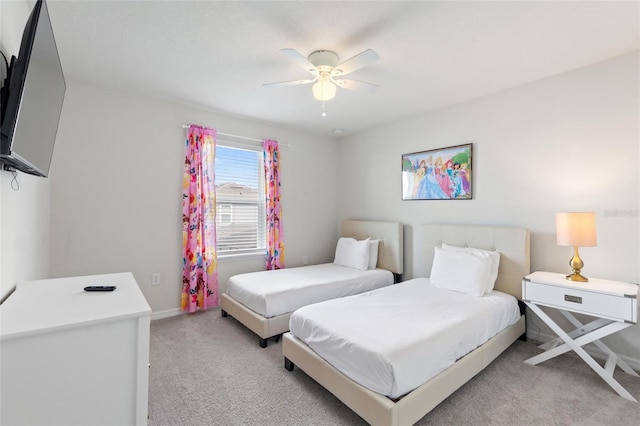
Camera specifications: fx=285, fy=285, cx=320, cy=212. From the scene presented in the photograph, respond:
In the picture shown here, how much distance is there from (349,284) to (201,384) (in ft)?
5.71

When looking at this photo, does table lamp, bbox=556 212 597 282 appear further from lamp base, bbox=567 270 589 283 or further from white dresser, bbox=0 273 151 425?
white dresser, bbox=0 273 151 425

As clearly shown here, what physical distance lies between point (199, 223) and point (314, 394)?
2.34 meters

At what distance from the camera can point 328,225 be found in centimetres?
483

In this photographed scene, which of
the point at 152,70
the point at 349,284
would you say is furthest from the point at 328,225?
the point at 152,70

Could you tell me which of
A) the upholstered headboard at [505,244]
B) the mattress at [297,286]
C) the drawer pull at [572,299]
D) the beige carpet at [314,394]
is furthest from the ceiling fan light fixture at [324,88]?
the drawer pull at [572,299]

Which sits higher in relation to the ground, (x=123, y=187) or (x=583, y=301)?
(x=123, y=187)

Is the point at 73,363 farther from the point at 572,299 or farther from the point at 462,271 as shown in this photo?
the point at 572,299

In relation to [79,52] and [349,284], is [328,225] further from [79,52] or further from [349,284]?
[79,52]

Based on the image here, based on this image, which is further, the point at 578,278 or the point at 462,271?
the point at 462,271

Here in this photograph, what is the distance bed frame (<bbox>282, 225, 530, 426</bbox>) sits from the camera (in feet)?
5.08

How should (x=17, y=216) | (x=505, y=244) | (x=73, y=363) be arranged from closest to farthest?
(x=73, y=363) → (x=17, y=216) → (x=505, y=244)

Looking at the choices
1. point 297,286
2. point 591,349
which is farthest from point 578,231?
point 297,286

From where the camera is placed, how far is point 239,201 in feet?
12.9

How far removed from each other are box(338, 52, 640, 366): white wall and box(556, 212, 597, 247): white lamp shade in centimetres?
37
